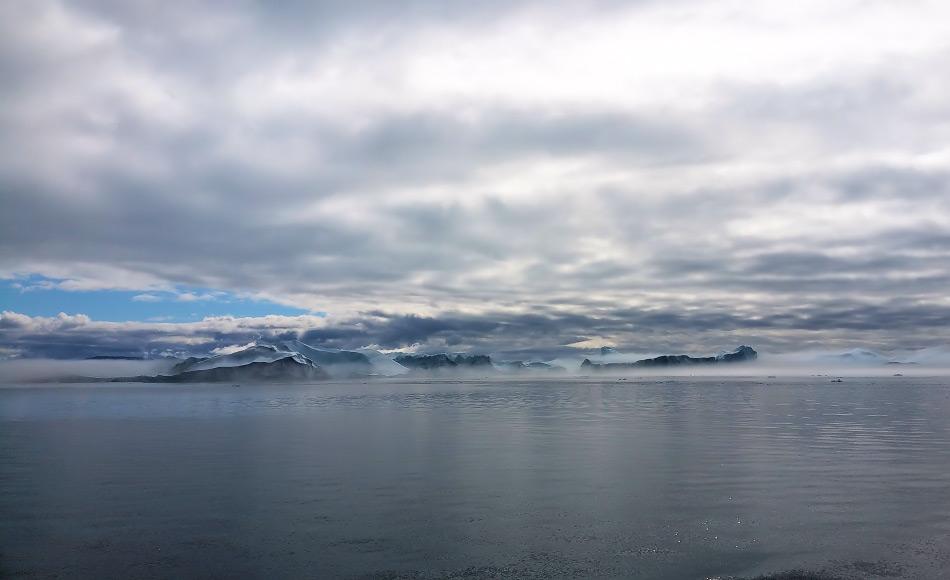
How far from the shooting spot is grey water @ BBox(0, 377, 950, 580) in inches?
520

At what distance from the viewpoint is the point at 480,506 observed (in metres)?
18.4

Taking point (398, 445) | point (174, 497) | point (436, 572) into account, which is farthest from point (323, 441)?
point (436, 572)

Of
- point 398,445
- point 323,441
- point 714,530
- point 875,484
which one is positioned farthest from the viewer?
point 323,441

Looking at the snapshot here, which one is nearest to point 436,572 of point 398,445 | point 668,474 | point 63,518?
point 63,518

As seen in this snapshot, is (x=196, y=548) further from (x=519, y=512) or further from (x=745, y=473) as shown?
(x=745, y=473)

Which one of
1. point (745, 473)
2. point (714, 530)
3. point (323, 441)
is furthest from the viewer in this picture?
point (323, 441)

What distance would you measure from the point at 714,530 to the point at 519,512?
16.2ft

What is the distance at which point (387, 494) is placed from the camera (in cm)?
2025

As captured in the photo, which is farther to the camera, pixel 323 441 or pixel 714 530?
pixel 323 441

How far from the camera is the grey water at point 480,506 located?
1320 cm

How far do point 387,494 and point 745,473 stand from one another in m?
12.8

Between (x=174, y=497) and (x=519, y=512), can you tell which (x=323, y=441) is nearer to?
(x=174, y=497)

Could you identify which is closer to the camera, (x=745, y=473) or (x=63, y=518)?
(x=63, y=518)

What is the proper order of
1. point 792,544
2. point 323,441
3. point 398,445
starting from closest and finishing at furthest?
1. point 792,544
2. point 398,445
3. point 323,441
